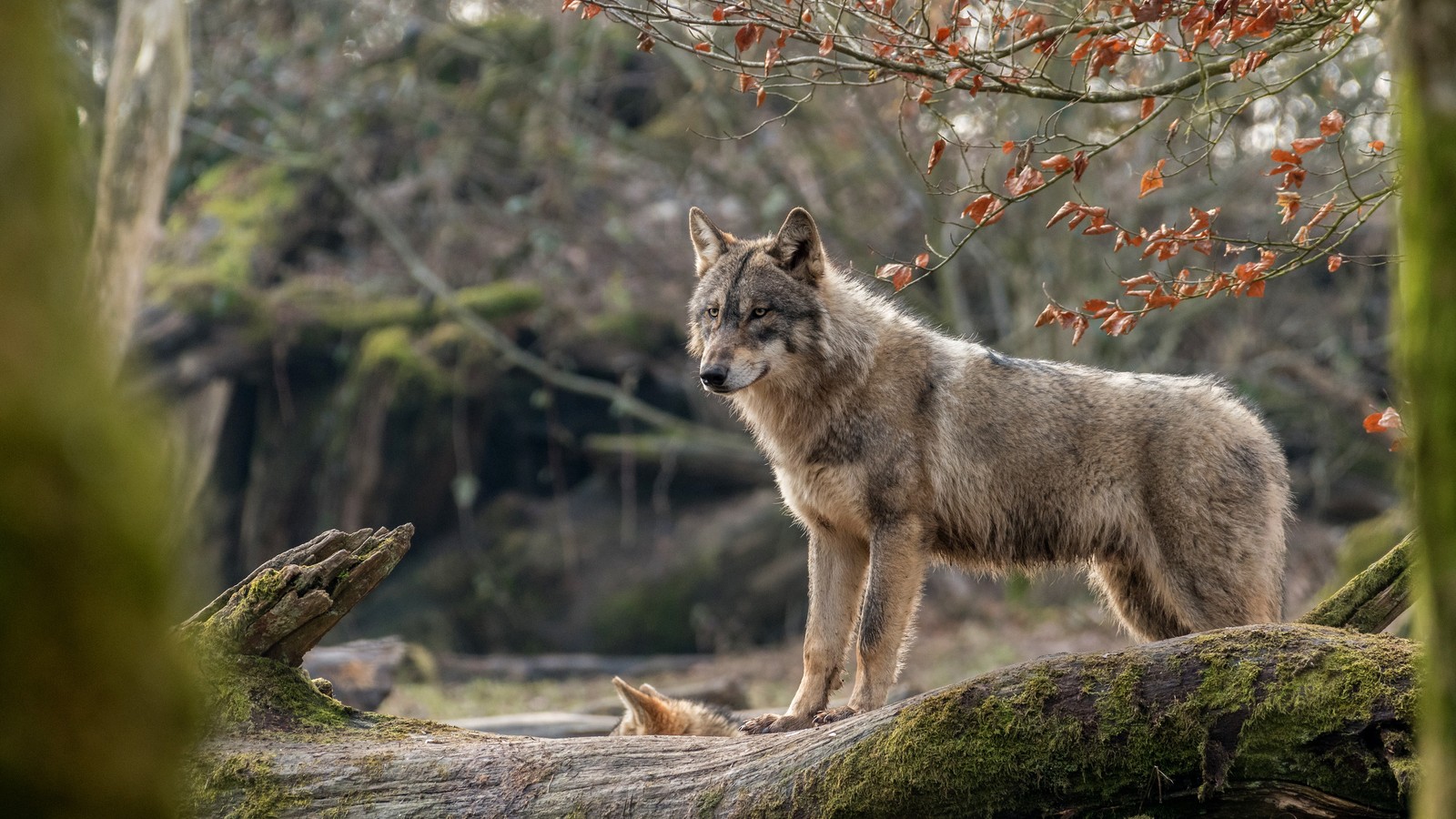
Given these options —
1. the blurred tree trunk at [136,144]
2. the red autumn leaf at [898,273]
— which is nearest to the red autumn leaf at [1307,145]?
the red autumn leaf at [898,273]

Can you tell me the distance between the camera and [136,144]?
12.4 meters

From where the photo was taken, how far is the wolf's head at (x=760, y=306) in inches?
246

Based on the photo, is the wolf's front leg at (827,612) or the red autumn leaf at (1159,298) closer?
the red autumn leaf at (1159,298)

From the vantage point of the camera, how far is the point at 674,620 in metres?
15.8

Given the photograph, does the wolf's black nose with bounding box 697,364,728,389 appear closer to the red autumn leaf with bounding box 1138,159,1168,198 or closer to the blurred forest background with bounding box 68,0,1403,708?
the red autumn leaf with bounding box 1138,159,1168,198

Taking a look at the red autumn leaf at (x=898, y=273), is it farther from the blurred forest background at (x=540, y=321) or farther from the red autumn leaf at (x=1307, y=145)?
the blurred forest background at (x=540, y=321)

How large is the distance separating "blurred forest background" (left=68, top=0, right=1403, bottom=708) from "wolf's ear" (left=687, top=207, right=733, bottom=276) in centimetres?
800

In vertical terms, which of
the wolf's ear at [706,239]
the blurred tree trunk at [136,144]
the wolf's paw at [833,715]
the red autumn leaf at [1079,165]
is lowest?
the wolf's paw at [833,715]

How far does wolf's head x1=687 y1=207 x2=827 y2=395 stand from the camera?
6246mm

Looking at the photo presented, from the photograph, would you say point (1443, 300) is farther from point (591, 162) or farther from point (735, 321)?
point (591, 162)

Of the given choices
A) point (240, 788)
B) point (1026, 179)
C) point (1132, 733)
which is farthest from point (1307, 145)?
point (240, 788)

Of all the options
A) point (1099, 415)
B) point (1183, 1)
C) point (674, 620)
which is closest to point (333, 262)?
point (674, 620)

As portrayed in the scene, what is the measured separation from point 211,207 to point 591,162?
5944mm

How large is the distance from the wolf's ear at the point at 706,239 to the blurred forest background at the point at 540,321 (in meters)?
8.00
